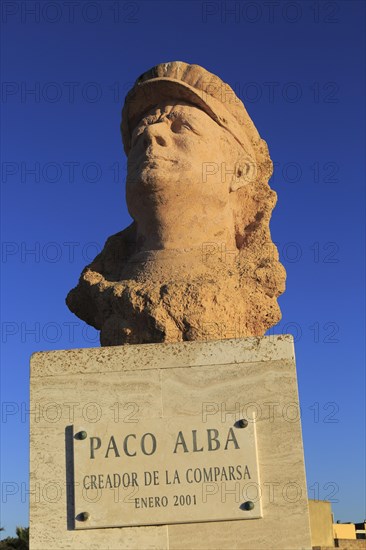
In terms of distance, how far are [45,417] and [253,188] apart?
3512mm

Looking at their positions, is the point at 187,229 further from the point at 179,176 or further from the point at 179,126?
the point at 179,126

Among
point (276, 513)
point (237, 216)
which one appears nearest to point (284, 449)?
point (276, 513)

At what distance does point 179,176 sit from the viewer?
265 inches

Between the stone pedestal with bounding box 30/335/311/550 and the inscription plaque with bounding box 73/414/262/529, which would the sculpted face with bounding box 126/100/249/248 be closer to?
the stone pedestal with bounding box 30/335/311/550

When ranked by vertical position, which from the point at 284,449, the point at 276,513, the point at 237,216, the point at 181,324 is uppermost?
the point at 237,216

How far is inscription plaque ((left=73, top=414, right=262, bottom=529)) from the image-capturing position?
499 centimetres

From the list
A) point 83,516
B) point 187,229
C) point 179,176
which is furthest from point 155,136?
point 83,516

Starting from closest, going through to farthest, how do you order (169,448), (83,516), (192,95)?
(83,516)
(169,448)
(192,95)

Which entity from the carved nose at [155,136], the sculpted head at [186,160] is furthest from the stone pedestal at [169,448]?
the carved nose at [155,136]

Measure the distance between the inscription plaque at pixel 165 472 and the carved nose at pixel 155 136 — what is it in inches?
114

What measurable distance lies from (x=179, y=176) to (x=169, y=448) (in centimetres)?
268

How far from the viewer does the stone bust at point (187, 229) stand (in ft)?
20.2

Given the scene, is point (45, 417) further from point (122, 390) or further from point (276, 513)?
point (276, 513)

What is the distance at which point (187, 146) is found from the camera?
22.6 ft
